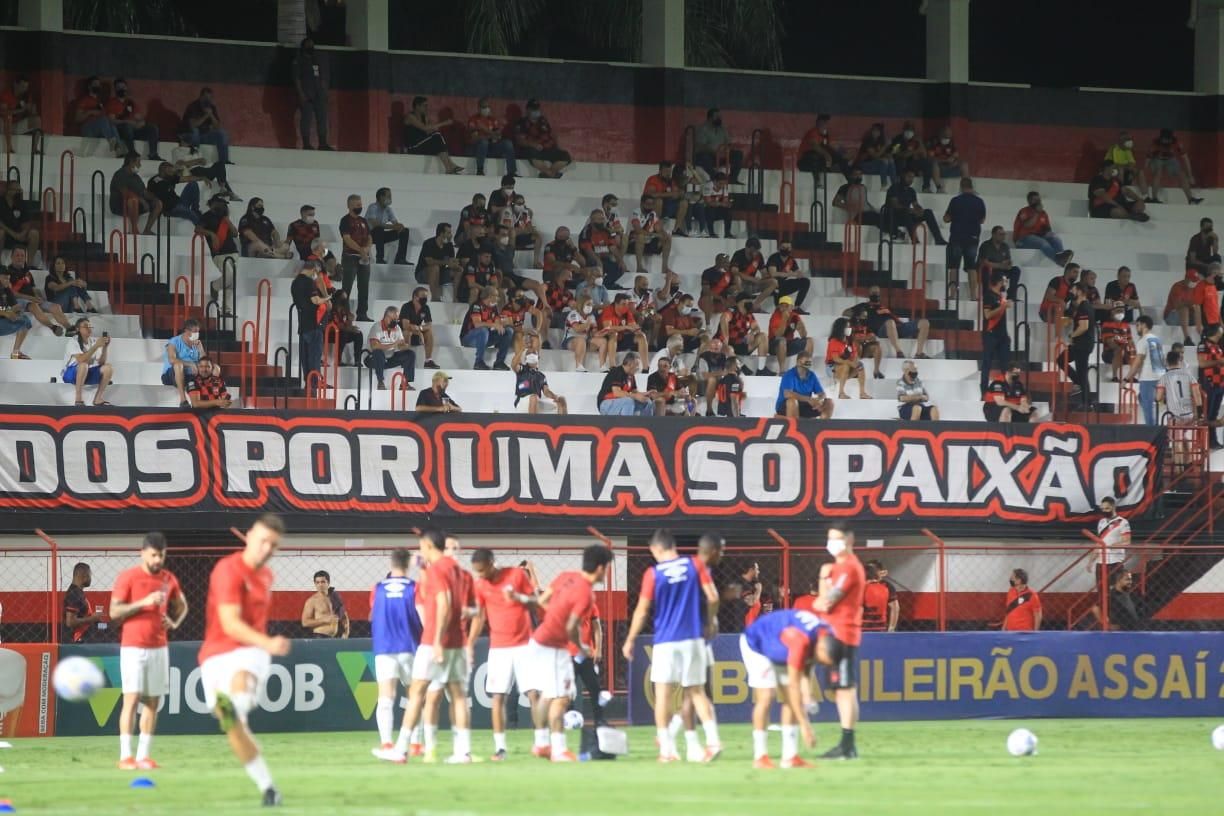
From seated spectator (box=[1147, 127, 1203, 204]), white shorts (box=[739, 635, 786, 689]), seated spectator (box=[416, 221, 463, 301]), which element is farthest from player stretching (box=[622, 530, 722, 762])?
seated spectator (box=[1147, 127, 1203, 204])

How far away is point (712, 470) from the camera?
2620 cm

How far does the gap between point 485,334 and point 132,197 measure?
576 centimetres

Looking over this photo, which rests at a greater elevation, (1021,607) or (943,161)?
(943,161)

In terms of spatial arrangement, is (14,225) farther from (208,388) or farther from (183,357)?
(208,388)

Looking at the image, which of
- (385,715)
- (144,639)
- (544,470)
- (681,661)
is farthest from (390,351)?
(681,661)

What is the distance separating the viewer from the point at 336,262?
29.1 metres

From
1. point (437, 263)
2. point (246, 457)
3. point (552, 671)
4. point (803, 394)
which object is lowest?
point (552, 671)

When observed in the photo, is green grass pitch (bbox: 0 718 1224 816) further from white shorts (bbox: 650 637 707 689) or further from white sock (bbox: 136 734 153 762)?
white shorts (bbox: 650 637 707 689)

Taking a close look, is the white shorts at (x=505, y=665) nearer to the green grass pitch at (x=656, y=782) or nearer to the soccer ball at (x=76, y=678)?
the green grass pitch at (x=656, y=782)

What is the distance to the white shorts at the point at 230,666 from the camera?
1248 centimetres

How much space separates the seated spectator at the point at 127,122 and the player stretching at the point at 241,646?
20.8 metres

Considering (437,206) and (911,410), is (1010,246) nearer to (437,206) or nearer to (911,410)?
(911,410)

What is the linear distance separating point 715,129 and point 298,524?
13315 mm

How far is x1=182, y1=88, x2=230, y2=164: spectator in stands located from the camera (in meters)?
32.3
